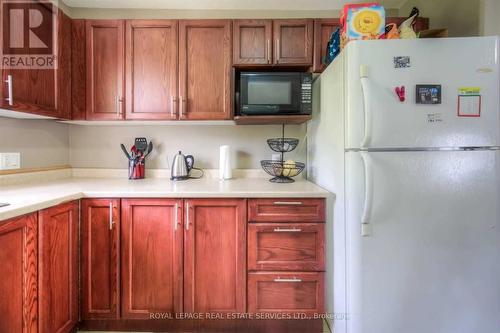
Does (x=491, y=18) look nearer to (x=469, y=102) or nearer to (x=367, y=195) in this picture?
(x=469, y=102)

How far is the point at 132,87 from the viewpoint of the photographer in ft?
6.27

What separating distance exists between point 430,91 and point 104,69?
208 centimetres

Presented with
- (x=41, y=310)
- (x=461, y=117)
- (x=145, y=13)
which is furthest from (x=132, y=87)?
(x=461, y=117)

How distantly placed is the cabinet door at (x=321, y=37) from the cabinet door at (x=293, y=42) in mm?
36

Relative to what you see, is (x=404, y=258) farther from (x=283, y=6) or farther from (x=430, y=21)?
(x=283, y=6)

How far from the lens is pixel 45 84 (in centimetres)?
167

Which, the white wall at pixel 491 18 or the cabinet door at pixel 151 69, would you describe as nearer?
the white wall at pixel 491 18

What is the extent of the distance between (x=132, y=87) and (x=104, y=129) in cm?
57

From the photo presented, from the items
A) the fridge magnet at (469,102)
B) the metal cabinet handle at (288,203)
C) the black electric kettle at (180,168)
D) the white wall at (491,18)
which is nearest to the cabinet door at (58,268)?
the black electric kettle at (180,168)

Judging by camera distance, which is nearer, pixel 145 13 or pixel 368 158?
pixel 368 158

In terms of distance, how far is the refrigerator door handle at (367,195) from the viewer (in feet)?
4.11

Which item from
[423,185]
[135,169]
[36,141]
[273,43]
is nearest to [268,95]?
[273,43]

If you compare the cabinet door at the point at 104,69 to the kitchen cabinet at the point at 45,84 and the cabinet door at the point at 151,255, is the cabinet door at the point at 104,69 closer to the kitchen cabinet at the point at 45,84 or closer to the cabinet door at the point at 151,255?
the kitchen cabinet at the point at 45,84

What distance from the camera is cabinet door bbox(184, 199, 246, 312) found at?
154cm
